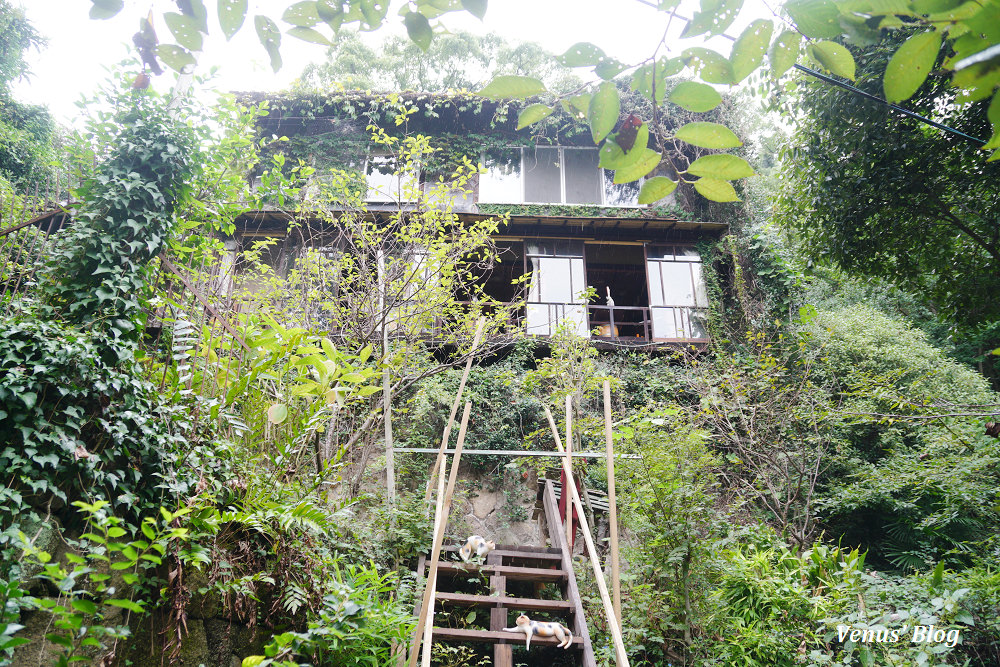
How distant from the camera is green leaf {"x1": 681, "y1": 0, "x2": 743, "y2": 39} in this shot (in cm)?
75

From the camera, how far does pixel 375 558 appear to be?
12.2 feet

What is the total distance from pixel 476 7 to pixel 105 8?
1.88ft

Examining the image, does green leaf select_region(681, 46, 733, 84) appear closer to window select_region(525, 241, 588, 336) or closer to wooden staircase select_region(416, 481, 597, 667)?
wooden staircase select_region(416, 481, 597, 667)

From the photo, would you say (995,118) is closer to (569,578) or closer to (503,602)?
(503,602)

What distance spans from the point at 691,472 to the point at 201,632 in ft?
10.7

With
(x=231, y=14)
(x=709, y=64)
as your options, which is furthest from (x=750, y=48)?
(x=231, y=14)

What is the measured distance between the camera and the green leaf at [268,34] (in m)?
0.95

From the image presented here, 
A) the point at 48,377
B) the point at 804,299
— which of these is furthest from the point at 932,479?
the point at 48,377

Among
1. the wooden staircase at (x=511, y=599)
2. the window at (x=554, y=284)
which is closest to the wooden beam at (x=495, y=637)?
the wooden staircase at (x=511, y=599)

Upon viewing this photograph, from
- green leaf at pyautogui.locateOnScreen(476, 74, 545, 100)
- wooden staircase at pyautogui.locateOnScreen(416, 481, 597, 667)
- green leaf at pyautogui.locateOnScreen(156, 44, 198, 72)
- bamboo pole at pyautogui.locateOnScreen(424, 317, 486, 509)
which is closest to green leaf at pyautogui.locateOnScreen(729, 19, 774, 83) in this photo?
green leaf at pyautogui.locateOnScreen(476, 74, 545, 100)

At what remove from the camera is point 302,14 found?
0.91m

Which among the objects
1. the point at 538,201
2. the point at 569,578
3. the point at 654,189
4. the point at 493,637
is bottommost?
the point at 493,637

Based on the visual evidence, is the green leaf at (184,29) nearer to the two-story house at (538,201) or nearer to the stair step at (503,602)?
the stair step at (503,602)

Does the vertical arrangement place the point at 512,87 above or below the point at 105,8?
A: below
